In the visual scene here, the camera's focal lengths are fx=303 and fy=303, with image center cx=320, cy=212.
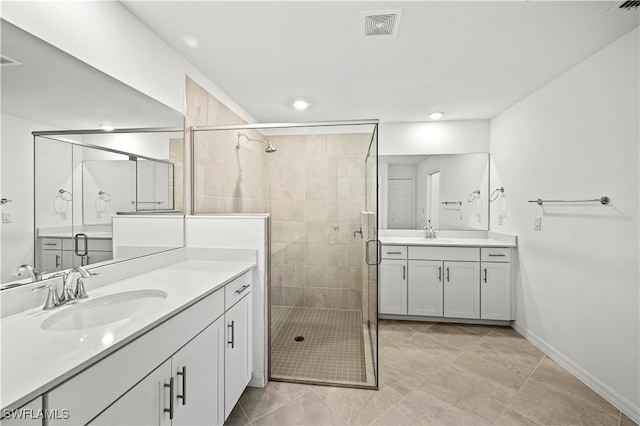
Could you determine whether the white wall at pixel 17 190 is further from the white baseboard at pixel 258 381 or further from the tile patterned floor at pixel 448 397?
the white baseboard at pixel 258 381

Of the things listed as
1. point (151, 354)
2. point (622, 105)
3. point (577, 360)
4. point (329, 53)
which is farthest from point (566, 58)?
point (151, 354)

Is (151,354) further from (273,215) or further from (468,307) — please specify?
(468,307)

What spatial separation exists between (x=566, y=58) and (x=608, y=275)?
1520 mm

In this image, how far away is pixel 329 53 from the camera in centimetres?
209

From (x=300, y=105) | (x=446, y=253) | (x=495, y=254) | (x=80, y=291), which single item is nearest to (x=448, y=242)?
(x=446, y=253)

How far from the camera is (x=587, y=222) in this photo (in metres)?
2.16

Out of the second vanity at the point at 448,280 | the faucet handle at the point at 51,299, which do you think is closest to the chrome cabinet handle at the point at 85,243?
the faucet handle at the point at 51,299

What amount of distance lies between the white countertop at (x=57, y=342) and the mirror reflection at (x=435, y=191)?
2743mm

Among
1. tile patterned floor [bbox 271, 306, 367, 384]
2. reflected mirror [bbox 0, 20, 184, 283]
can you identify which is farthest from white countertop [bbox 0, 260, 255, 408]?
tile patterned floor [bbox 271, 306, 367, 384]

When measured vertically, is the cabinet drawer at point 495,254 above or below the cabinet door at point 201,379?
above

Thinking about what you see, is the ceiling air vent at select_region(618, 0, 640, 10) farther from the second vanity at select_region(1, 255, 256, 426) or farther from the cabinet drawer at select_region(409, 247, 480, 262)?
the second vanity at select_region(1, 255, 256, 426)

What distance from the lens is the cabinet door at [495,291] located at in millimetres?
3135

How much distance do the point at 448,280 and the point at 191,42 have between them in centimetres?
313

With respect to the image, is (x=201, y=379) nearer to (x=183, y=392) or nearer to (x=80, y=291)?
(x=183, y=392)
